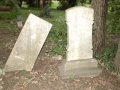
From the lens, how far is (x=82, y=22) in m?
4.27

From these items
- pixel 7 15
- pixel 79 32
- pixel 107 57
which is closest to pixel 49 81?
pixel 79 32

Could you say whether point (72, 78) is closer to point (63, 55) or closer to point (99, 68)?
point (99, 68)

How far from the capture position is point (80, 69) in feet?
14.8

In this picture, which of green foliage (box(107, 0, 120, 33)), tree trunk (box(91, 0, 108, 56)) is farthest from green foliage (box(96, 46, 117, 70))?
green foliage (box(107, 0, 120, 33))

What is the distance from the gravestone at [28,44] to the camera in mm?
4453

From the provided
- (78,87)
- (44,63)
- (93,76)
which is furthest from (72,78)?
(44,63)

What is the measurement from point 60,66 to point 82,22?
1359 millimetres

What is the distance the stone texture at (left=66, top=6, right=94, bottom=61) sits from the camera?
13.6 ft

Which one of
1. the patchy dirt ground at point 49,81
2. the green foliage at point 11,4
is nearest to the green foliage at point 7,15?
the green foliage at point 11,4

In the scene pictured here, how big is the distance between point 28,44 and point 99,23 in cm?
206

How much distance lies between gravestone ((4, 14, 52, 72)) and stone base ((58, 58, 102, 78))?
852 millimetres

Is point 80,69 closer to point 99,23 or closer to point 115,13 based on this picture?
point 99,23

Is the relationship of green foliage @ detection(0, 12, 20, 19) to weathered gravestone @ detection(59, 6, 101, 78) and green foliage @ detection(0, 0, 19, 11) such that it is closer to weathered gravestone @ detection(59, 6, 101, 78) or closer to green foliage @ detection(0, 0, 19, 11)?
green foliage @ detection(0, 0, 19, 11)

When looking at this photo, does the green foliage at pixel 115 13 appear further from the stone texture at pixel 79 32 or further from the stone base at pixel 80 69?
the stone base at pixel 80 69
